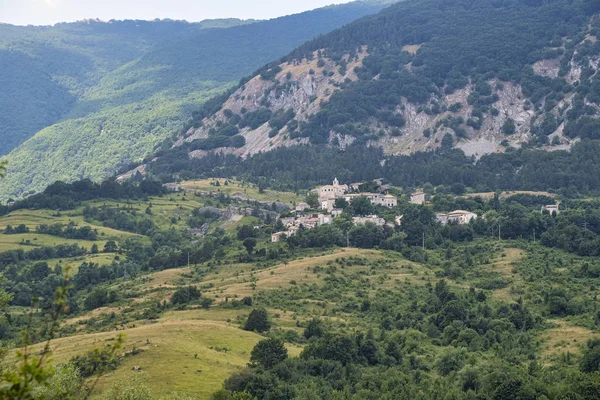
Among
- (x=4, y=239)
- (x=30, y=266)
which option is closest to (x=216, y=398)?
(x=30, y=266)

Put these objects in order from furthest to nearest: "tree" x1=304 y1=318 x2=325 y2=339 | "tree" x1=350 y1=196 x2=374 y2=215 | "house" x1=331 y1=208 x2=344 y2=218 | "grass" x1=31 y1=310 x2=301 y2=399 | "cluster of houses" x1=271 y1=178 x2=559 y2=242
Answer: "tree" x1=350 y1=196 x2=374 y2=215 → "house" x1=331 y1=208 x2=344 y2=218 → "cluster of houses" x1=271 y1=178 x2=559 y2=242 → "tree" x1=304 y1=318 x2=325 y2=339 → "grass" x1=31 y1=310 x2=301 y2=399

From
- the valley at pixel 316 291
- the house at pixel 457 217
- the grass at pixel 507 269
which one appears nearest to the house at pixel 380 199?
the valley at pixel 316 291

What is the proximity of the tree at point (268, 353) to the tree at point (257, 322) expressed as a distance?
13.6 meters

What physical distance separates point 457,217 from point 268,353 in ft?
263

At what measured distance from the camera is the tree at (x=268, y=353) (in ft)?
262

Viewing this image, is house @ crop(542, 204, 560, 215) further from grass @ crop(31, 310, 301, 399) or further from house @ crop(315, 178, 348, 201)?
grass @ crop(31, 310, 301, 399)

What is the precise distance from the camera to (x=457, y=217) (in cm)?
15500

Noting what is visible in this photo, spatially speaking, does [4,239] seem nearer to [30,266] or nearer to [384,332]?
[30,266]

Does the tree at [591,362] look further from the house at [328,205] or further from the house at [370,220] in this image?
the house at [328,205]

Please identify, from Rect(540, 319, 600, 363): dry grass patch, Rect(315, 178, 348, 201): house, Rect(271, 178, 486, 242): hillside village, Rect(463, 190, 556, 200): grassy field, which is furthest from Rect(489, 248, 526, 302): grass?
Rect(315, 178, 348, 201): house

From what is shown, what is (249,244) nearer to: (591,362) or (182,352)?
(182,352)

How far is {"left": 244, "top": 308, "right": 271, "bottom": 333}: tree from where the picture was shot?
95.8 m

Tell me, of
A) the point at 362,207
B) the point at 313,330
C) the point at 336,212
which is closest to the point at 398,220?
the point at 362,207

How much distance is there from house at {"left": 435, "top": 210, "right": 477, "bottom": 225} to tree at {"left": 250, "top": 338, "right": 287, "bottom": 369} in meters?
77.0
